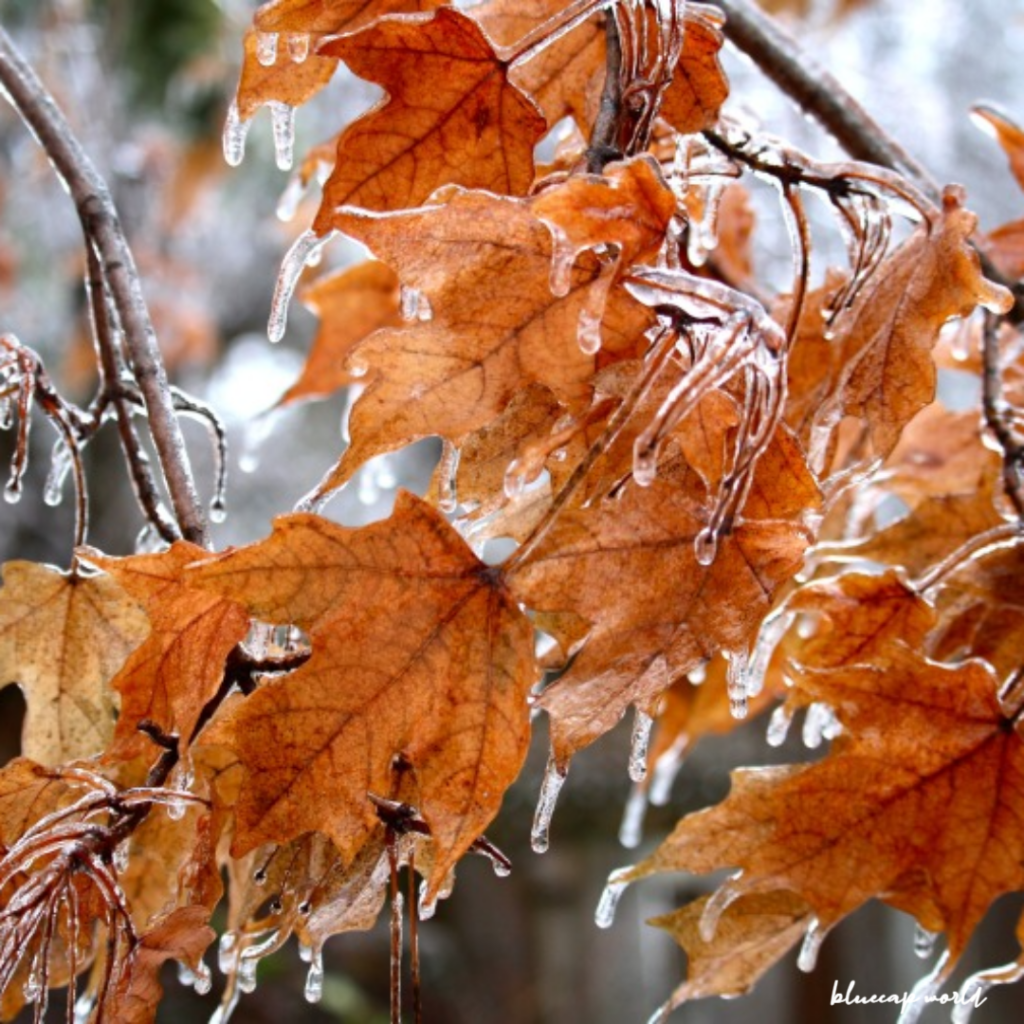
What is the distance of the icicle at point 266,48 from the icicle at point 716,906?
17.9 inches

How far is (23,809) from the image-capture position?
1.88 ft

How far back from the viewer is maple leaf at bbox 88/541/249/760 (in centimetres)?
53

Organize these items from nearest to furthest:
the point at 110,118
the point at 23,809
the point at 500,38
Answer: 1. the point at 23,809
2. the point at 500,38
3. the point at 110,118

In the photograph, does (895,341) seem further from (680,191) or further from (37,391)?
(37,391)

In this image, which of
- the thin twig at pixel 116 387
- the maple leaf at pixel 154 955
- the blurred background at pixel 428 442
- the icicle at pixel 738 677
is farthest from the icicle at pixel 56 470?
the blurred background at pixel 428 442

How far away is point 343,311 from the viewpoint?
0.96 meters

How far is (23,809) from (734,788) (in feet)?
1.11

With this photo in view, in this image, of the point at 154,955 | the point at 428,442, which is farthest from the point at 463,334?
the point at 428,442

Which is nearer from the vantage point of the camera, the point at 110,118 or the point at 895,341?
the point at 895,341

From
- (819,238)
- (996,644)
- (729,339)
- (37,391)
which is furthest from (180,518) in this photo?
(819,238)

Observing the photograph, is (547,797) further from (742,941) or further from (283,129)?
(283,129)

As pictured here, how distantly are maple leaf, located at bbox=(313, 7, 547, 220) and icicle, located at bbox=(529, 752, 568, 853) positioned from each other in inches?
9.9

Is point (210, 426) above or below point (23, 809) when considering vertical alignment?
above

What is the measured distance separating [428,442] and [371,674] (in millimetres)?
4604
